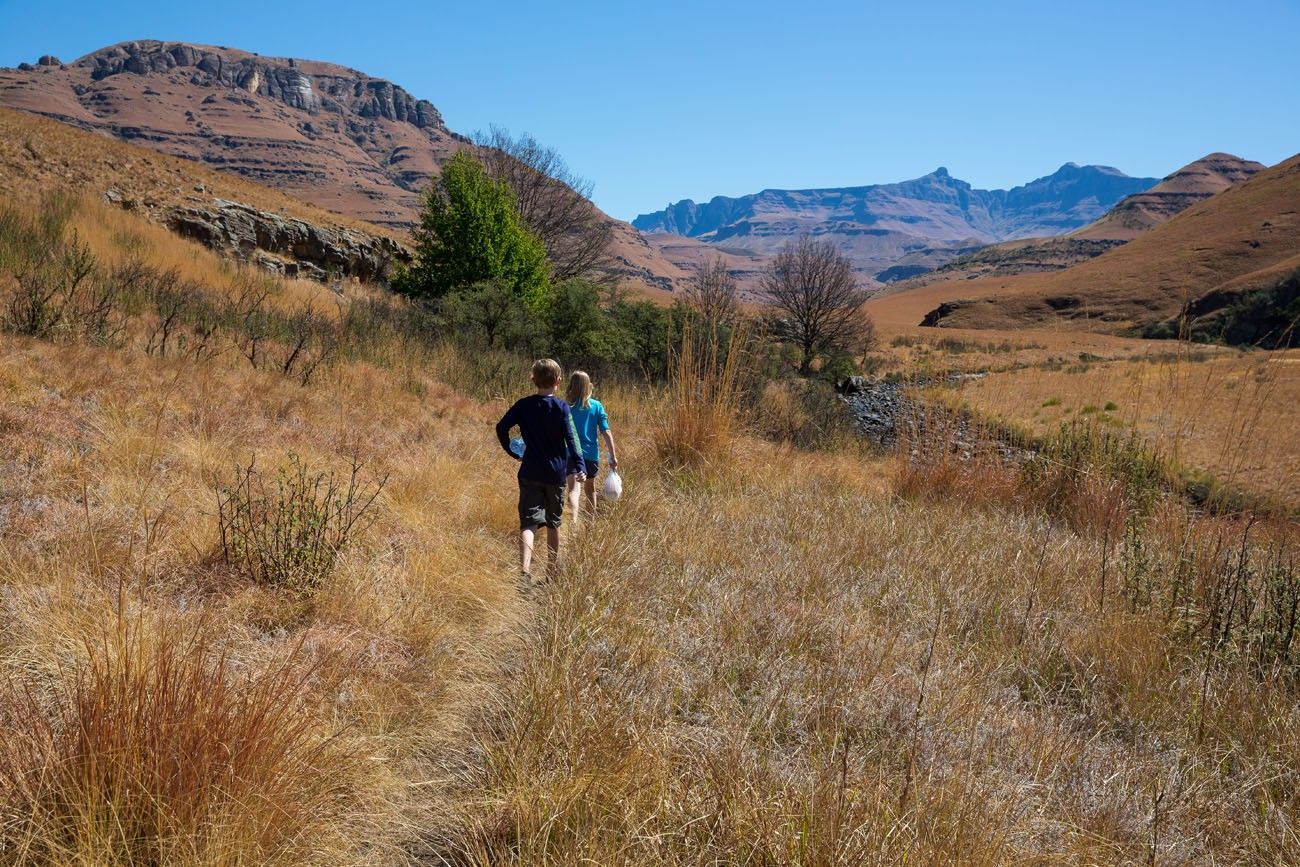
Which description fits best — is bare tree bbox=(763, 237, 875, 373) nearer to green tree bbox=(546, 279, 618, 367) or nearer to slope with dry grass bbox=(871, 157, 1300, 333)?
green tree bbox=(546, 279, 618, 367)

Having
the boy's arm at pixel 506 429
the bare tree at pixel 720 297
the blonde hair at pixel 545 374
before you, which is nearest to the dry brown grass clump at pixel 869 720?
the boy's arm at pixel 506 429

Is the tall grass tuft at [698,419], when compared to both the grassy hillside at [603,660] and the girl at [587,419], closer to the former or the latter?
the grassy hillside at [603,660]

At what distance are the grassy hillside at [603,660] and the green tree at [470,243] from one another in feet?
41.3

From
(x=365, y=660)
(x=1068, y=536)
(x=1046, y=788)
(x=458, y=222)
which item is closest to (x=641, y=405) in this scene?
(x=1068, y=536)

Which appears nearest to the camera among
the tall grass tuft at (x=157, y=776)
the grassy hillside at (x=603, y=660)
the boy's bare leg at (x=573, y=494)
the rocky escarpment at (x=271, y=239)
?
the tall grass tuft at (x=157, y=776)

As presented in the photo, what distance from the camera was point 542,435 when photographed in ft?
13.9

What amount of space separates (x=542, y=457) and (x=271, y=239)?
64.9 ft

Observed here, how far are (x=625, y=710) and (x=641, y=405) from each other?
25.7ft

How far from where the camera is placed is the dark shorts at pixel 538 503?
4.17m

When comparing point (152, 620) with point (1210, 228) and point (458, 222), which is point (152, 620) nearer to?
point (458, 222)

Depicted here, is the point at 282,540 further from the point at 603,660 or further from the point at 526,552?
the point at 603,660

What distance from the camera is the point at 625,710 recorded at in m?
2.36

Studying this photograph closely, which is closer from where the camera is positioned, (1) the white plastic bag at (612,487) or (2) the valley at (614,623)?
(2) the valley at (614,623)

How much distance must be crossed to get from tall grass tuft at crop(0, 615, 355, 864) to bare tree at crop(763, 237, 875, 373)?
34436mm
